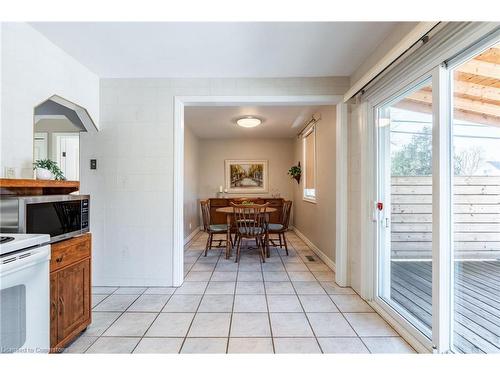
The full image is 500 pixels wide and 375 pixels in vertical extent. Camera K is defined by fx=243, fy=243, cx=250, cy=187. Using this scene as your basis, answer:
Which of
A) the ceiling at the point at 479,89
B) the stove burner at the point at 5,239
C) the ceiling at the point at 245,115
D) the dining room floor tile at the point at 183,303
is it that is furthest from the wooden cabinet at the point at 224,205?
the stove burner at the point at 5,239

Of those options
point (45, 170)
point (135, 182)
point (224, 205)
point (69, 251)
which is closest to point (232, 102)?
point (135, 182)

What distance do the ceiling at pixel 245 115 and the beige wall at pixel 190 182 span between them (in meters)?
0.28

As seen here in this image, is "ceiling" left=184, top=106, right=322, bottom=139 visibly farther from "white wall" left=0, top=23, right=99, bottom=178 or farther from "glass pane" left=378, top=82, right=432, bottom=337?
"white wall" left=0, top=23, right=99, bottom=178

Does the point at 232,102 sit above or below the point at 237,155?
above

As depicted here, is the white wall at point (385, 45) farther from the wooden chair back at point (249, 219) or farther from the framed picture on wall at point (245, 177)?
the framed picture on wall at point (245, 177)

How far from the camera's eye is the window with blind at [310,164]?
14.5 ft

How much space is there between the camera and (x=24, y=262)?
120 cm

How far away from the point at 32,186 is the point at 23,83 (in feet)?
2.93

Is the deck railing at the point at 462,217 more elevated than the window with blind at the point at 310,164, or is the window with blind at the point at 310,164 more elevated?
the window with blind at the point at 310,164

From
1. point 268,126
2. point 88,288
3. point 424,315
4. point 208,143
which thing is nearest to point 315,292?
point 424,315

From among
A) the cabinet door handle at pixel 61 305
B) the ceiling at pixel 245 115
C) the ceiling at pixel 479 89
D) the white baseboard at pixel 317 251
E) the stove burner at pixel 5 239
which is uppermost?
the ceiling at pixel 245 115

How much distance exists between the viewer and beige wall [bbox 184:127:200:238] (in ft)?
16.1

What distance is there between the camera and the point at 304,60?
2426mm

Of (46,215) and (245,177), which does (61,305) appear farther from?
(245,177)
